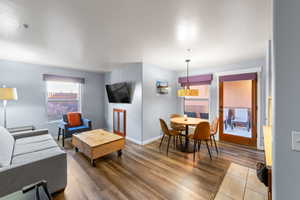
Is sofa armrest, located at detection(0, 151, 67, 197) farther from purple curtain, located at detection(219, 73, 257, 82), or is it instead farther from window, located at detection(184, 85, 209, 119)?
purple curtain, located at detection(219, 73, 257, 82)

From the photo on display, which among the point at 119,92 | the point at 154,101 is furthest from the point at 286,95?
the point at 119,92

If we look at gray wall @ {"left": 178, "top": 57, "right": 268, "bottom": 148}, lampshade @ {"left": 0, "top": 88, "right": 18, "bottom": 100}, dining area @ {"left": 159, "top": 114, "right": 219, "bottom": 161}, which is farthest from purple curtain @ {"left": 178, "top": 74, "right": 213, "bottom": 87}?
lampshade @ {"left": 0, "top": 88, "right": 18, "bottom": 100}

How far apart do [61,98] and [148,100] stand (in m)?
3.06

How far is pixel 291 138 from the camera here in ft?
2.52

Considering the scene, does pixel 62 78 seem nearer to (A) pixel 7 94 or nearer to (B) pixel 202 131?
(A) pixel 7 94

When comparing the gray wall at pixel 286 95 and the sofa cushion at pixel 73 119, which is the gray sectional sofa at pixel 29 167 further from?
the gray wall at pixel 286 95

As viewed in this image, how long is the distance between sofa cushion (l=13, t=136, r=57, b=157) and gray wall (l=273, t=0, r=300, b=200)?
302 centimetres

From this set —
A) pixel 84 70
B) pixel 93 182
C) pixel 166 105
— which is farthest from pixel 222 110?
pixel 84 70

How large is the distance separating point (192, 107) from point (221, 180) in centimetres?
271

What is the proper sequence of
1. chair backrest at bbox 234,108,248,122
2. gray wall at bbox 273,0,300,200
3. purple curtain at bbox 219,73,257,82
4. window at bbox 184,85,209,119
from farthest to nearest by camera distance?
window at bbox 184,85,209,119 < chair backrest at bbox 234,108,248,122 < purple curtain at bbox 219,73,257,82 < gray wall at bbox 273,0,300,200

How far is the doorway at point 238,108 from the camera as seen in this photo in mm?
3420

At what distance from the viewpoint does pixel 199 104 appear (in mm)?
4371

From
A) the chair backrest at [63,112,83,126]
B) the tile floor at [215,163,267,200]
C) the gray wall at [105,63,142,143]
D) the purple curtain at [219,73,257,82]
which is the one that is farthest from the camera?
the chair backrest at [63,112,83,126]

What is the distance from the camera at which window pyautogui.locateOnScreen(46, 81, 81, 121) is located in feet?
13.5
